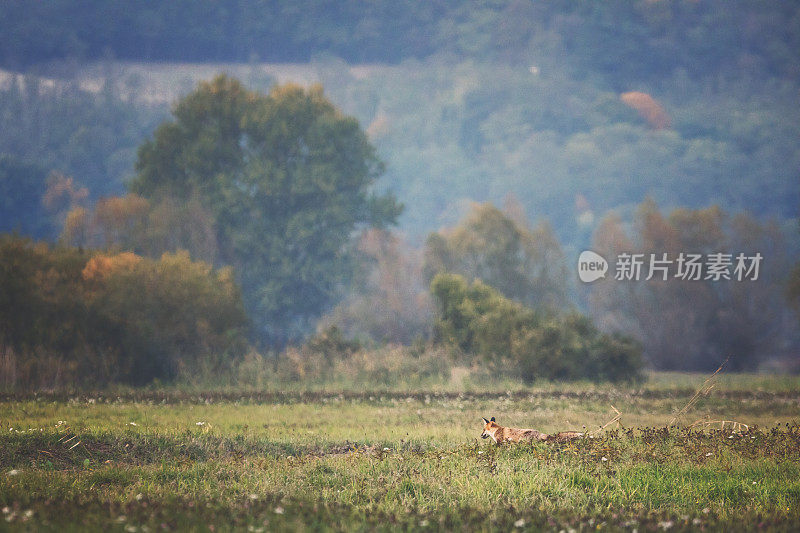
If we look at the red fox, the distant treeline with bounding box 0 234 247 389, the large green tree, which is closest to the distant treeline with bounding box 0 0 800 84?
the large green tree

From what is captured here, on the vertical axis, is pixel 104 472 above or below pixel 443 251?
below

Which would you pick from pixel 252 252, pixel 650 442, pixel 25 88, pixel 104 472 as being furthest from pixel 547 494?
pixel 25 88

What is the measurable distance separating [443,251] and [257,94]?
13.0 meters

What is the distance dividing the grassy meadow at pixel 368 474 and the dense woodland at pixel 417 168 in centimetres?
958

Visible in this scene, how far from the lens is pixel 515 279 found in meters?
39.9

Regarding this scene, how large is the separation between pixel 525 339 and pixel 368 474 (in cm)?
1471

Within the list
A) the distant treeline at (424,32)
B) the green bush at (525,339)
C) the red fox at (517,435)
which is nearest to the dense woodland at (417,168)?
the green bush at (525,339)

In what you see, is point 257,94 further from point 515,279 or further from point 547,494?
point 547,494

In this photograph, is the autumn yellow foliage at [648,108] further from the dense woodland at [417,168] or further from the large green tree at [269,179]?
the large green tree at [269,179]

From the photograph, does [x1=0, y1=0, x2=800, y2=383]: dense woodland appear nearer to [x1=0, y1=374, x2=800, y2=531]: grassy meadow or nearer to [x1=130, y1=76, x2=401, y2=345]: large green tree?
[x1=130, y1=76, x2=401, y2=345]: large green tree

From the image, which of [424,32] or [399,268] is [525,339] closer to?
[399,268]

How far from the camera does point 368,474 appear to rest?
324 inches

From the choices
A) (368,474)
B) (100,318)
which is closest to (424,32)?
(100,318)

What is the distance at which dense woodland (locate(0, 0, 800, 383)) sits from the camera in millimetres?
32625
